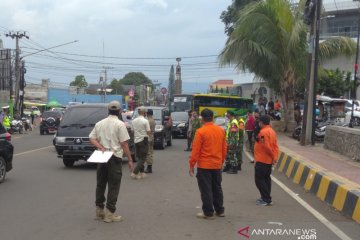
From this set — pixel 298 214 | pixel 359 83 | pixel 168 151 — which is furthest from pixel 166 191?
pixel 359 83

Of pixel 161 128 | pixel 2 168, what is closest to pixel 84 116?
pixel 2 168

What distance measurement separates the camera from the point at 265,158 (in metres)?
9.56

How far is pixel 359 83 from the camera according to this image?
4231cm

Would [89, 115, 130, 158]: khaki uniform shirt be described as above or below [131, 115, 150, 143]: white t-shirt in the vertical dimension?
above

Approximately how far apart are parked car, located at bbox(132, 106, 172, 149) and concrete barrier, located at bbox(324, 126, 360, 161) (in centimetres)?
683

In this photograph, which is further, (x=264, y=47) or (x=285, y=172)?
(x=264, y=47)

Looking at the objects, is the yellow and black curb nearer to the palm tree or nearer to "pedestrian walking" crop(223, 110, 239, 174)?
"pedestrian walking" crop(223, 110, 239, 174)

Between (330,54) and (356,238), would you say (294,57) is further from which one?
(356,238)

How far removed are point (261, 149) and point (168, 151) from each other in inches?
477

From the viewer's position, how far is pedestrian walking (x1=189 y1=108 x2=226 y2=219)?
824 centimetres

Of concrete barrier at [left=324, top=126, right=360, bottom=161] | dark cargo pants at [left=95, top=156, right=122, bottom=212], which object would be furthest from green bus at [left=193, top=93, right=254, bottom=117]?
dark cargo pants at [left=95, top=156, right=122, bottom=212]

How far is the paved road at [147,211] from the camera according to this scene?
725cm

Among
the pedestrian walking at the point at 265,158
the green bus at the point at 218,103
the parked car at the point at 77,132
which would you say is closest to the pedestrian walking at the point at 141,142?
the parked car at the point at 77,132

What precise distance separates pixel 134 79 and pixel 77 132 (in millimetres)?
166020
